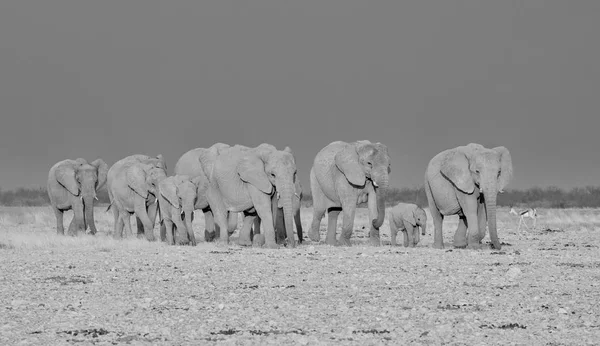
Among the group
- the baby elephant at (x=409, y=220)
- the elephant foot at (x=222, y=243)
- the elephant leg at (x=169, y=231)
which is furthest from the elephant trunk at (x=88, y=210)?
the baby elephant at (x=409, y=220)

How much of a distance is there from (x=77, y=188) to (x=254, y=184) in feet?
38.6

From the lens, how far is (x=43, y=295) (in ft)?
60.1

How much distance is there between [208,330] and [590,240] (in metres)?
25.4

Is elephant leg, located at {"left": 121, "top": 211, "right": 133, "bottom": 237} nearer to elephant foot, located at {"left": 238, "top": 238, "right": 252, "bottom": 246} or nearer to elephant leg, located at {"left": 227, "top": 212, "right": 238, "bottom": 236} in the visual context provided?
elephant leg, located at {"left": 227, "top": 212, "right": 238, "bottom": 236}

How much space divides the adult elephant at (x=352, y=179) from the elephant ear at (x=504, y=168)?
10.9 ft

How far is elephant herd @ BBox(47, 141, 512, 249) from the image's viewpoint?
29.1m

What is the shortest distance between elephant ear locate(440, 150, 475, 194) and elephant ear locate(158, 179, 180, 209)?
26.0ft

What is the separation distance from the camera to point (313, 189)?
33.3m

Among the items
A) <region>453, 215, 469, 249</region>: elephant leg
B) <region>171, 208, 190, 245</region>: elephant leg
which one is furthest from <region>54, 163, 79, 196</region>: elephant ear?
<region>453, 215, 469, 249</region>: elephant leg

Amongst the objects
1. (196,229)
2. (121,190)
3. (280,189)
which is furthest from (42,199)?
(280,189)

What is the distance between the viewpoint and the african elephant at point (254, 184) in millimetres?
29484

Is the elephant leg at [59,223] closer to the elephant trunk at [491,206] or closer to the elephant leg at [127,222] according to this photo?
the elephant leg at [127,222]

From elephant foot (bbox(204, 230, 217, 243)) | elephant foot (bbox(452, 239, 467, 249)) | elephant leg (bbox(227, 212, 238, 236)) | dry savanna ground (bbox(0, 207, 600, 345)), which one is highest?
elephant leg (bbox(227, 212, 238, 236))

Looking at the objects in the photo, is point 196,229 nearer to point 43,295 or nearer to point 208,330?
point 43,295
